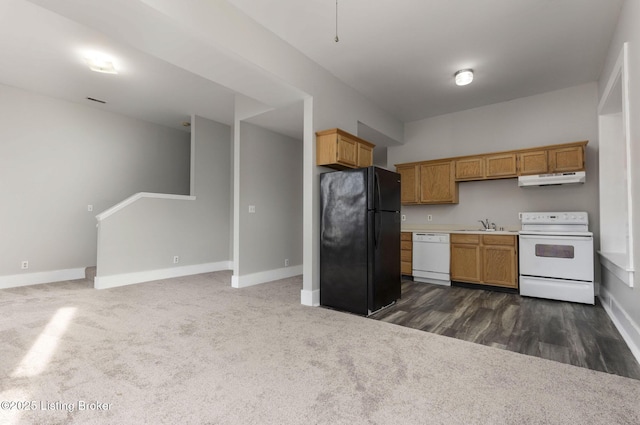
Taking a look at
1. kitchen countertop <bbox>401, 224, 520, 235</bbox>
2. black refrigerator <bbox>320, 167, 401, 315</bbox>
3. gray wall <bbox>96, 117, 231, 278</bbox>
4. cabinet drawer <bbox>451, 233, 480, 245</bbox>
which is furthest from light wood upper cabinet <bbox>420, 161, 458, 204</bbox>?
gray wall <bbox>96, 117, 231, 278</bbox>

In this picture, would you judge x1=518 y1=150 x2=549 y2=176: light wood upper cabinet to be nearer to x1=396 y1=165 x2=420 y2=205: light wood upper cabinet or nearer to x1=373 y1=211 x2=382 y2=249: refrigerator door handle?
x1=396 y1=165 x2=420 y2=205: light wood upper cabinet

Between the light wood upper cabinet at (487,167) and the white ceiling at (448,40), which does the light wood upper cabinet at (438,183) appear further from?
the white ceiling at (448,40)

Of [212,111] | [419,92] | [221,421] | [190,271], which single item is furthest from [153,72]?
[221,421]

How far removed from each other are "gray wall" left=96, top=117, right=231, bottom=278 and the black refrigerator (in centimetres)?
327

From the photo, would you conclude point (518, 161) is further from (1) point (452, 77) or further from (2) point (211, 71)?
(2) point (211, 71)

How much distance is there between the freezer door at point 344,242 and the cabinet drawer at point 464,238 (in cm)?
214

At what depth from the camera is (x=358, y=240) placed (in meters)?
3.44

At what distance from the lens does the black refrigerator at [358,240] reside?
3393mm

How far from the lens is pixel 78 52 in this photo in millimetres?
3639

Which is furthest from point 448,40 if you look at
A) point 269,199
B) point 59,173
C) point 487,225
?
point 59,173

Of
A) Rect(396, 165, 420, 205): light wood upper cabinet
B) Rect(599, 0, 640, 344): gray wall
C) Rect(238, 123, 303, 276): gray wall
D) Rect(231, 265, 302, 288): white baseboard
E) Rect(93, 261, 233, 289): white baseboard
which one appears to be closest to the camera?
Rect(599, 0, 640, 344): gray wall

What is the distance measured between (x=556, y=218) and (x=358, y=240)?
287 centimetres

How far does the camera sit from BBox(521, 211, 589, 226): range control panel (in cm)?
399

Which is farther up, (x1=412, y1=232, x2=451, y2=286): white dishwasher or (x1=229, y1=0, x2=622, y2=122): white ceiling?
(x1=229, y1=0, x2=622, y2=122): white ceiling
